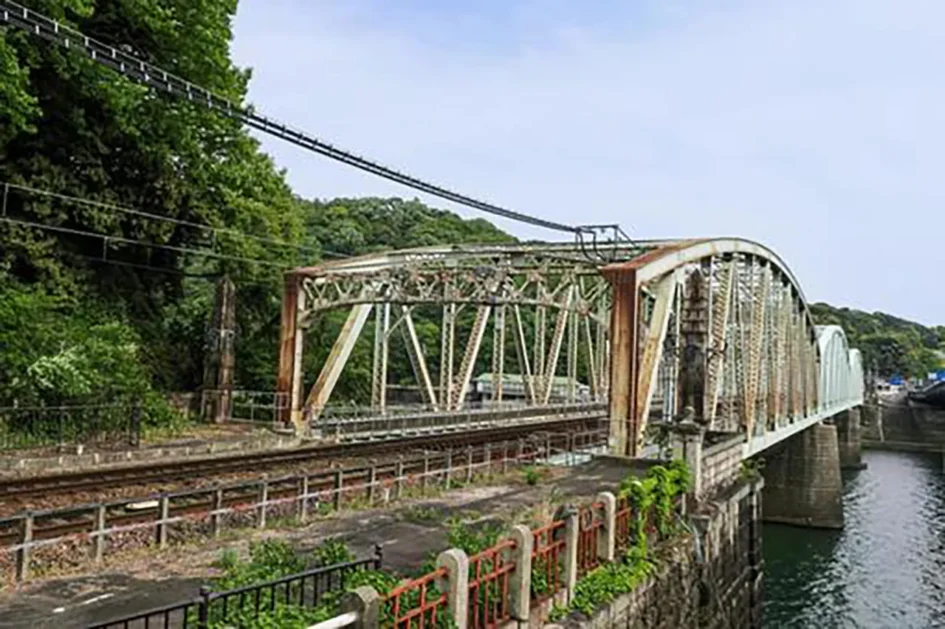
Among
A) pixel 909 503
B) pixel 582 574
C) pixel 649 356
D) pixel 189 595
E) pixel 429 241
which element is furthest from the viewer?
pixel 429 241

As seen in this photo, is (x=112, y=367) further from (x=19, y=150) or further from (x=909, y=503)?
(x=909, y=503)

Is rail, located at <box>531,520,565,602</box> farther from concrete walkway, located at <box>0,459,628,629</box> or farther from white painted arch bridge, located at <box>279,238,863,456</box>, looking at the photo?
white painted arch bridge, located at <box>279,238,863,456</box>

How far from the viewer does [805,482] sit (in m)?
36.8

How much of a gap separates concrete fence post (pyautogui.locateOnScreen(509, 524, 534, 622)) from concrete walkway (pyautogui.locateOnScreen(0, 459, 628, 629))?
1413 mm

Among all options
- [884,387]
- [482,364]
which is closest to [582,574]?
[482,364]

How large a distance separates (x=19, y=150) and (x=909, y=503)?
4548 cm

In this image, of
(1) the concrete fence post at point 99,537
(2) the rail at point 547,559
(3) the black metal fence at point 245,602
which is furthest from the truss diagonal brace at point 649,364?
(1) the concrete fence post at point 99,537

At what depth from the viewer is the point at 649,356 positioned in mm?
19938

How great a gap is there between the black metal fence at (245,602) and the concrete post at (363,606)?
0.79 meters

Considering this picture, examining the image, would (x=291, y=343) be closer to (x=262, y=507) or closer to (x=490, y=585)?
(x=262, y=507)

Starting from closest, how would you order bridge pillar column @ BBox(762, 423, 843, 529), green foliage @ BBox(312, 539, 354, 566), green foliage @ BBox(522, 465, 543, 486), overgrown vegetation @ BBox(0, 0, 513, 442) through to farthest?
green foliage @ BBox(312, 539, 354, 566), green foliage @ BBox(522, 465, 543, 486), overgrown vegetation @ BBox(0, 0, 513, 442), bridge pillar column @ BBox(762, 423, 843, 529)

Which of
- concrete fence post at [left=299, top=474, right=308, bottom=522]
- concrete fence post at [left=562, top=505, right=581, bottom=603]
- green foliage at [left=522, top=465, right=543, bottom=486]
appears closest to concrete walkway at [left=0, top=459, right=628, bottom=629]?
green foliage at [left=522, top=465, right=543, bottom=486]

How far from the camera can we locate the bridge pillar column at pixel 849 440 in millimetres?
60338

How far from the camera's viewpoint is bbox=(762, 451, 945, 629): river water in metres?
22.8
